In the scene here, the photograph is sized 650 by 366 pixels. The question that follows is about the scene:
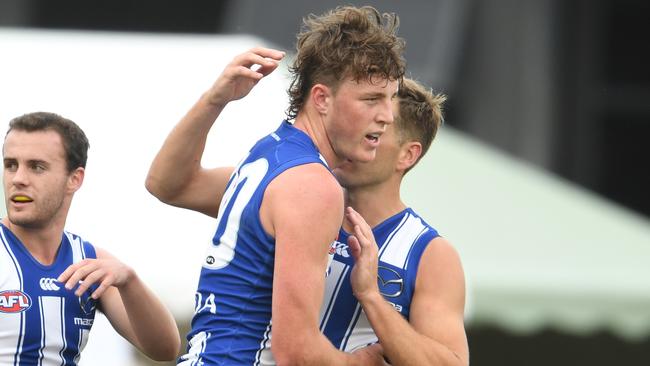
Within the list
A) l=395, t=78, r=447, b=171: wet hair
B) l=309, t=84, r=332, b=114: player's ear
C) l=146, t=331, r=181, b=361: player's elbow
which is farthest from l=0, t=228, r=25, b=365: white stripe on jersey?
l=395, t=78, r=447, b=171: wet hair

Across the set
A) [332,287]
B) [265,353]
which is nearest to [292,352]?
[265,353]

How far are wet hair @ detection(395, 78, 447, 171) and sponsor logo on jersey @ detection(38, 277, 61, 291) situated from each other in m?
1.35

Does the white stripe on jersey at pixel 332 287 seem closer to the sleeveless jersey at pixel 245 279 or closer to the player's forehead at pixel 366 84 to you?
the sleeveless jersey at pixel 245 279

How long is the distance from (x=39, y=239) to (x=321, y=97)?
1198 mm

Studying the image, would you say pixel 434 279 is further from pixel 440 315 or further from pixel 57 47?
pixel 57 47

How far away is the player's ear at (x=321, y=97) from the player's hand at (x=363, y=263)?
0.40 m

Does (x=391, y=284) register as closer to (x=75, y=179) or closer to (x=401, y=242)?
(x=401, y=242)

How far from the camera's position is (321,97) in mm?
4250

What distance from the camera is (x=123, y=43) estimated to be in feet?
33.2

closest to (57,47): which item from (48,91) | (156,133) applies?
(48,91)

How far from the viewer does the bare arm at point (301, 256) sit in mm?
3916

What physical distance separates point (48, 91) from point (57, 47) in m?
1.22

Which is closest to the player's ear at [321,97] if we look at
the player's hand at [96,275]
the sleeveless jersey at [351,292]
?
the sleeveless jersey at [351,292]

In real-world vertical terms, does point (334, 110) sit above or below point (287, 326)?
above
